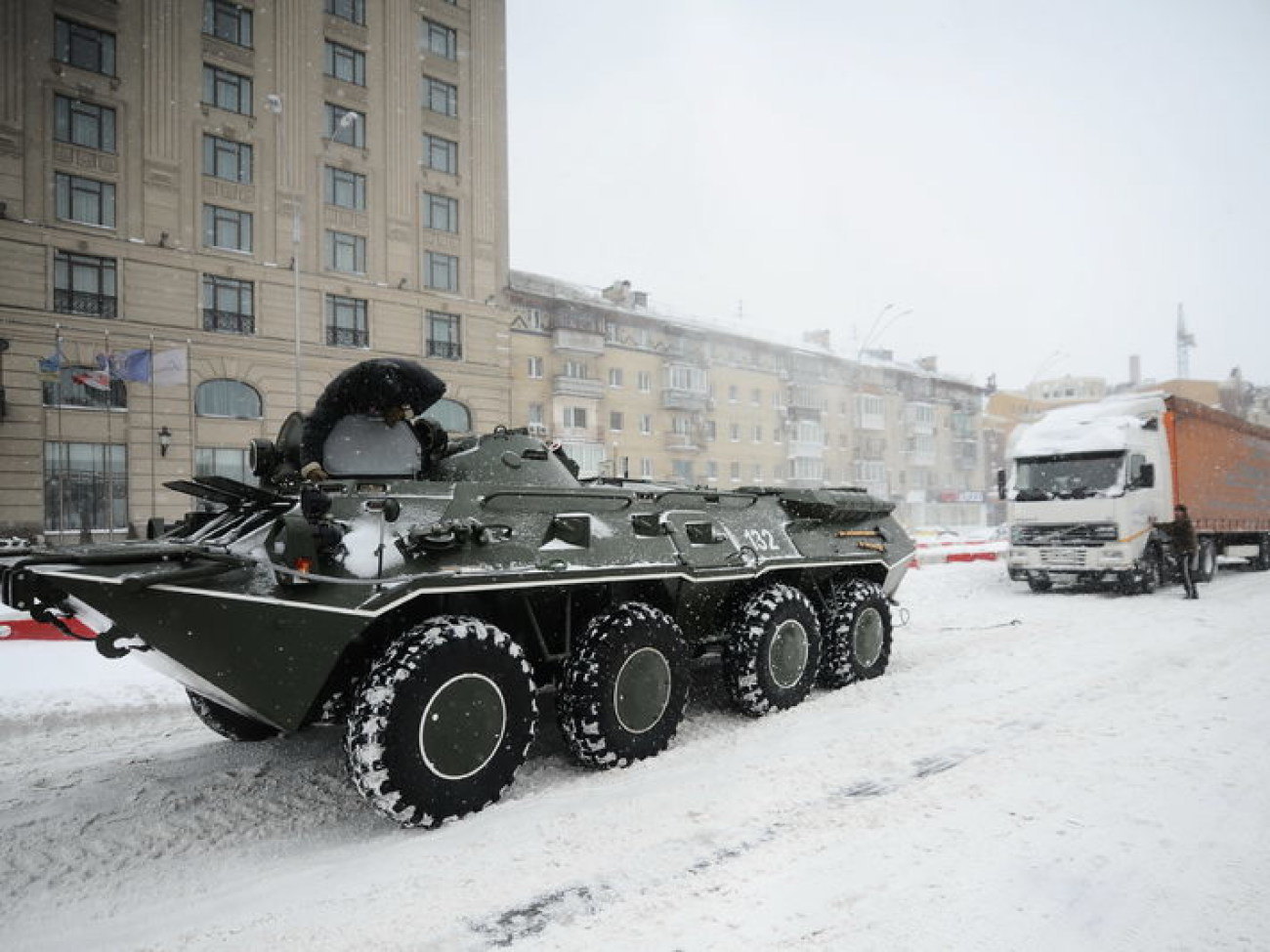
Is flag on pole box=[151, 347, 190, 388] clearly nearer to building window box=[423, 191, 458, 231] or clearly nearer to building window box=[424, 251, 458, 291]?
building window box=[424, 251, 458, 291]

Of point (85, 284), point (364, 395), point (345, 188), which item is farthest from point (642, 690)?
point (345, 188)

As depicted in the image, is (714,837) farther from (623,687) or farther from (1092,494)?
(1092,494)

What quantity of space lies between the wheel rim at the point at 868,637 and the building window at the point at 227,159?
76.5ft

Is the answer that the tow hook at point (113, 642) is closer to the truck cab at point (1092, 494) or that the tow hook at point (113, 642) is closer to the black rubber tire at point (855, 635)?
the black rubber tire at point (855, 635)

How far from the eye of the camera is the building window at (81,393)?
2088 cm

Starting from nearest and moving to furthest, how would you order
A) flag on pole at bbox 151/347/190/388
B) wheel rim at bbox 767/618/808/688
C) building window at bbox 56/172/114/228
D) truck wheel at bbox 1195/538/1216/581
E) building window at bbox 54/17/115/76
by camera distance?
wheel rim at bbox 767/618/808/688 < truck wheel at bbox 1195/538/1216/581 < flag on pole at bbox 151/347/190/388 < building window at bbox 56/172/114/228 < building window at bbox 54/17/115/76

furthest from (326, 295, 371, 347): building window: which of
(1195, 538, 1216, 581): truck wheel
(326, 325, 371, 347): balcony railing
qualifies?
(1195, 538, 1216, 581): truck wheel

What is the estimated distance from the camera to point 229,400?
23.2 m

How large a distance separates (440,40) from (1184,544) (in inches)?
1064

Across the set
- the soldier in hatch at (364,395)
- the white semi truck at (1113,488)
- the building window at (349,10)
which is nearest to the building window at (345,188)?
the building window at (349,10)

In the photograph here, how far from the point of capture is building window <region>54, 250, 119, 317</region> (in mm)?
21188

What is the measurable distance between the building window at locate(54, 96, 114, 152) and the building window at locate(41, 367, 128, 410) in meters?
5.97

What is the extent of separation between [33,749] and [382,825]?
2.83 metres

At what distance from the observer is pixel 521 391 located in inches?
1324
